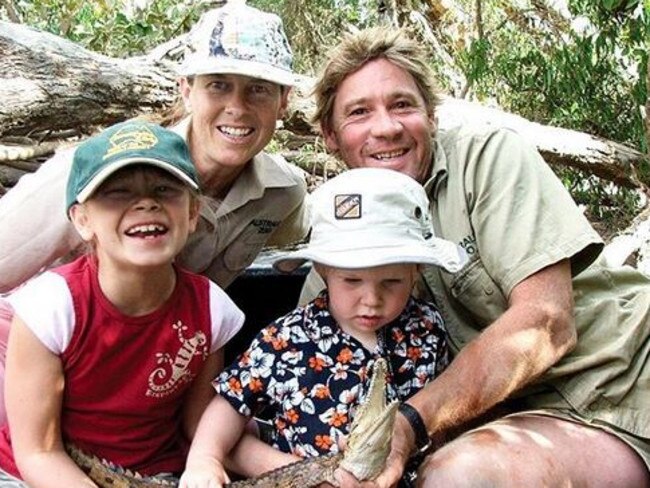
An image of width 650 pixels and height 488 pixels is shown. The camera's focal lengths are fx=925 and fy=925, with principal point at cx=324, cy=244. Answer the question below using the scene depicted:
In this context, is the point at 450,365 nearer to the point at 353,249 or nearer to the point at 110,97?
the point at 353,249

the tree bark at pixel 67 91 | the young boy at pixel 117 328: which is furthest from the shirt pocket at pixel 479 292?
the tree bark at pixel 67 91

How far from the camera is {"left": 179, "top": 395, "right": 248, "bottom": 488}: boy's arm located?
1976mm

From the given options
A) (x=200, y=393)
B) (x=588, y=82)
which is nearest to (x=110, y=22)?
(x=588, y=82)

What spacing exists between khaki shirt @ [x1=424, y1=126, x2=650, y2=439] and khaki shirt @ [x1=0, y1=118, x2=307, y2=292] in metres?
0.56

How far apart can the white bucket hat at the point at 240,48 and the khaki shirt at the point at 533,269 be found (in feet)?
1.68

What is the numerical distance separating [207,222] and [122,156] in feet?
2.29

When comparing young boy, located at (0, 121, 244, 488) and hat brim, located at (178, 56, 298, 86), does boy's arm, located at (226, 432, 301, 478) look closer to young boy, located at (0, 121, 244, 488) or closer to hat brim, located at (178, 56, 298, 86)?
young boy, located at (0, 121, 244, 488)

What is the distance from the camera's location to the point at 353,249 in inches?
83.4

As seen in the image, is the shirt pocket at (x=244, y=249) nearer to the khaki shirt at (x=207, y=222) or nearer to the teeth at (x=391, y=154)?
the khaki shirt at (x=207, y=222)

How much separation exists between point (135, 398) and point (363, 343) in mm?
552

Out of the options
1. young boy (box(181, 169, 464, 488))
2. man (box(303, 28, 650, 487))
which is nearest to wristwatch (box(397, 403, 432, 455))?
man (box(303, 28, 650, 487))

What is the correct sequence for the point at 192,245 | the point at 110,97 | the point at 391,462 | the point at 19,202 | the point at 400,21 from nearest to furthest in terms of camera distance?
the point at 391,462 → the point at 19,202 → the point at 192,245 → the point at 110,97 → the point at 400,21

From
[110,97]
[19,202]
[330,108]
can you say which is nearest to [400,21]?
[110,97]

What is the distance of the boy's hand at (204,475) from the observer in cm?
196
